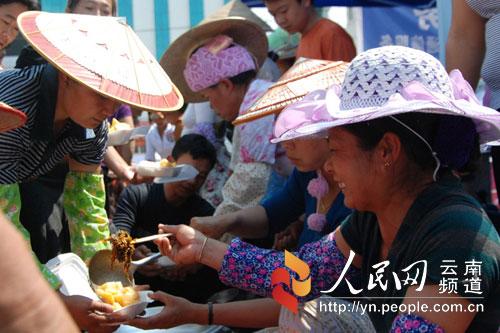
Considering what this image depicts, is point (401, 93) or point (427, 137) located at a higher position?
point (401, 93)

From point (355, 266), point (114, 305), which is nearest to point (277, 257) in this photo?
point (355, 266)

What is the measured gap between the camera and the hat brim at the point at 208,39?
4.07 metres

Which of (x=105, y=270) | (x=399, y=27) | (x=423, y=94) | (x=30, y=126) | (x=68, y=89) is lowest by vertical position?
(x=105, y=270)

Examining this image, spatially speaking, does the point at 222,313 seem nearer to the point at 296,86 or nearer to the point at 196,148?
the point at 296,86

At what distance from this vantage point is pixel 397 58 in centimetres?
188

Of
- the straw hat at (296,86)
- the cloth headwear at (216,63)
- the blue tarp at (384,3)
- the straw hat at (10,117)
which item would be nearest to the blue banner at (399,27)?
the blue tarp at (384,3)

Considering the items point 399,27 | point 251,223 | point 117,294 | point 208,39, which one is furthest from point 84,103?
point 399,27

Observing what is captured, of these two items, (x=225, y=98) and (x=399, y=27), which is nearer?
(x=225, y=98)

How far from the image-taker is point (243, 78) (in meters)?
3.96

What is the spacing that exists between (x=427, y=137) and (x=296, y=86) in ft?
3.89

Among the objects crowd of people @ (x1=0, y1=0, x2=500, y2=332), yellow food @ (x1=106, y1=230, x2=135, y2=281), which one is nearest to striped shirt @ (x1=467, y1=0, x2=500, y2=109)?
crowd of people @ (x1=0, y1=0, x2=500, y2=332)

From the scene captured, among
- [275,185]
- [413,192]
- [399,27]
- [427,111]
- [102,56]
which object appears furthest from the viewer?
[399,27]

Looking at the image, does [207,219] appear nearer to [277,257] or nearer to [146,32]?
[277,257]

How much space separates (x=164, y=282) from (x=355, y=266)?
59.9 inches
